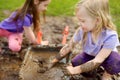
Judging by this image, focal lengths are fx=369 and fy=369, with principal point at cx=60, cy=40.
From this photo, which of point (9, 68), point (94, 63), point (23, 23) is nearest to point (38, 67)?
point (9, 68)

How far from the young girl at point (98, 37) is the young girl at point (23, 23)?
571 mm

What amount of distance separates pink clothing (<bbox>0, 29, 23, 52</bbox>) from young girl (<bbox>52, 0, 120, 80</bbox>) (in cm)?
71

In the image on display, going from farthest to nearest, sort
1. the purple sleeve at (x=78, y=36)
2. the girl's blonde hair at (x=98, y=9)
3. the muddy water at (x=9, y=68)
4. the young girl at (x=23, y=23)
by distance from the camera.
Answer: the young girl at (x=23, y=23) → the muddy water at (x=9, y=68) → the purple sleeve at (x=78, y=36) → the girl's blonde hair at (x=98, y=9)

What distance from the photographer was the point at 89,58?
279 centimetres

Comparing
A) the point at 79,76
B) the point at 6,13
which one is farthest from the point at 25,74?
the point at 6,13

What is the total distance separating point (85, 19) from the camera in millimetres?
2555

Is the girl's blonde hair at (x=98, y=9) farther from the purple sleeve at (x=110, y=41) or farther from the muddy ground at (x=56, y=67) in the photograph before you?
the muddy ground at (x=56, y=67)

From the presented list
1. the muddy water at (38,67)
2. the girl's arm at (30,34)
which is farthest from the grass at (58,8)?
the muddy water at (38,67)

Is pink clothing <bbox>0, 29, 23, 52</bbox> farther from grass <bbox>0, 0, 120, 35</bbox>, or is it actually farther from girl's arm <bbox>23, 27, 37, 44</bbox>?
grass <bbox>0, 0, 120, 35</bbox>

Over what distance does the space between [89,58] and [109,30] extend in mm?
308

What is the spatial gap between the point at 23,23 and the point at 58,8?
50.5 inches

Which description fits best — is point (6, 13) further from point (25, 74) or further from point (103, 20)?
point (103, 20)

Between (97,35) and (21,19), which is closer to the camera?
(97,35)

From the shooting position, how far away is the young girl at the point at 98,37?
8.34ft
